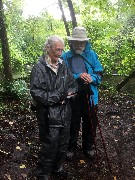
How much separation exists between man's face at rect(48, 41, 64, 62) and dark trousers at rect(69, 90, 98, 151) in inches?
47.9

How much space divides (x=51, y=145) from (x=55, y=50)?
140 centimetres

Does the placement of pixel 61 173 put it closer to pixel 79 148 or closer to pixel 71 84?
pixel 79 148

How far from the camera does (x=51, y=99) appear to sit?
4.06 metres

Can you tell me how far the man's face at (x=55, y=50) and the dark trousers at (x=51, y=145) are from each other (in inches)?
41.7

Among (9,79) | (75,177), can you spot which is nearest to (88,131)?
(75,177)

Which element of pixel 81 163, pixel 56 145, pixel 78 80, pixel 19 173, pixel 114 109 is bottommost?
pixel 114 109

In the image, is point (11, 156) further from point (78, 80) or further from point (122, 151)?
point (122, 151)

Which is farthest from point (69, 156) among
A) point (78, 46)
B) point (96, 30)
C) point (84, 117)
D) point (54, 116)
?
point (96, 30)

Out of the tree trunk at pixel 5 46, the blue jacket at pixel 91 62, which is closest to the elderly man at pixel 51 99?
the blue jacket at pixel 91 62

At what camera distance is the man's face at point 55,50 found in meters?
4.05

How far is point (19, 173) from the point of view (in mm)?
4875

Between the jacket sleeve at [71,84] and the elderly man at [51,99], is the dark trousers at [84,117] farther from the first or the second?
the elderly man at [51,99]

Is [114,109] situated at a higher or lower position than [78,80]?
lower

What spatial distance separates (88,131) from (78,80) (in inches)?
44.2
